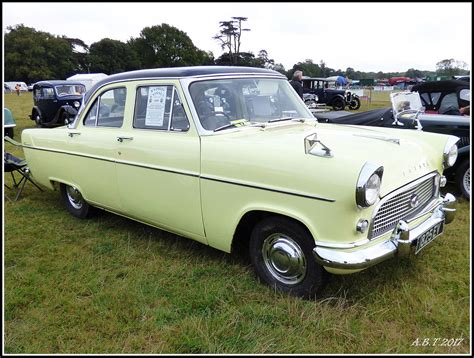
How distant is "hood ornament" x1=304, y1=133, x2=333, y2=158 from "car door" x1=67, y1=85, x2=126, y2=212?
2.02 m

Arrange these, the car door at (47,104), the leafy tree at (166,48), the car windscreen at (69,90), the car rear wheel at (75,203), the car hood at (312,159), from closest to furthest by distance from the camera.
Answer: the car hood at (312,159)
the car rear wheel at (75,203)
the car door at (47,104)
the car windscreen at (69,90)
the leafy tree at (166,48)

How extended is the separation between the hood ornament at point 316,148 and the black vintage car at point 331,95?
66.5 feet

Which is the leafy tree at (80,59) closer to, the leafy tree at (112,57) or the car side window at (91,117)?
the leafy tree at (112,57)

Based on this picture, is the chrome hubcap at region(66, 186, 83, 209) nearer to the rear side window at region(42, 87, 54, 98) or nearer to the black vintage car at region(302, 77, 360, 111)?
the rear side window at region(42, 87, 54, 98)

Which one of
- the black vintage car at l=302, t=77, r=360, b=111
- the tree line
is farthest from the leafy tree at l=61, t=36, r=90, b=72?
the black vintage car at l=302, t=77, r=360, b=111

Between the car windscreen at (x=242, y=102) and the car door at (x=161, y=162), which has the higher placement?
the car windscreen at (x=242, y=102)

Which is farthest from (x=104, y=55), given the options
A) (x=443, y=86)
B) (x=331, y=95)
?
(x=443, y=86)

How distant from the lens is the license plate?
9.15 ft

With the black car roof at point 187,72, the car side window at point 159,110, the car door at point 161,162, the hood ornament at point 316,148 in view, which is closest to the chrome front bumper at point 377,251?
the hood ornament at point 316,148

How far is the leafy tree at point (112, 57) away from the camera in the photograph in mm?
64000

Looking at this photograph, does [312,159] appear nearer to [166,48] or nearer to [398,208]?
[398,208]

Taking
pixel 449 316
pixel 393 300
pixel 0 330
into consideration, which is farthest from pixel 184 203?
pixel 449 316

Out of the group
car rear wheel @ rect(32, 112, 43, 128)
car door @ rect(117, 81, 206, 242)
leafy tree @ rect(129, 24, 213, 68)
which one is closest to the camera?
car door @ rect(117, 81, 206, 242)

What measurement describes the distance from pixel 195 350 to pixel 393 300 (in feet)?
4.75
